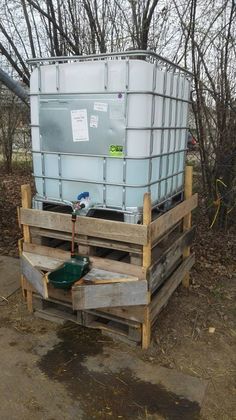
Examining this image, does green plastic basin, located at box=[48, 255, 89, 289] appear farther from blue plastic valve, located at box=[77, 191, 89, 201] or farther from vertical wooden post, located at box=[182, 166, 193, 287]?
vertical wooden post, located at box=[182, 166, 193, 287]

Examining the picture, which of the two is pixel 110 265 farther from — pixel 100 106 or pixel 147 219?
pixel 100 106

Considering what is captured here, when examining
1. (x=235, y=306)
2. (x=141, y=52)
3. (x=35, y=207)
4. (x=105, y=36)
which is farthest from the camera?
(x=105, y=36)

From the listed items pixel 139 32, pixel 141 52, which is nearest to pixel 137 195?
pixel 141 52

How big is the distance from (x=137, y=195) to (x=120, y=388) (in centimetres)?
127

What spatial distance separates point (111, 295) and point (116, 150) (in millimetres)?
1008

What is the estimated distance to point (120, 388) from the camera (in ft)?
8.13

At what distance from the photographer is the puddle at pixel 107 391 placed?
229 cm

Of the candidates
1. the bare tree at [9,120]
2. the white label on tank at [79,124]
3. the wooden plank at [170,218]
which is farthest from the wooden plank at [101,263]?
the bare tree at [9,120]

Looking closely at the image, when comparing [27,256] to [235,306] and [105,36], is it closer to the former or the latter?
[235,306]

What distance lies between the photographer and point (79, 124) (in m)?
2.60

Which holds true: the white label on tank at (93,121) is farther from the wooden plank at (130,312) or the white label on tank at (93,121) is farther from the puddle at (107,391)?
the puddle at (107,391)

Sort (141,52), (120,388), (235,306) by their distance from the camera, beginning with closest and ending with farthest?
(141,52)
(120,388)
(235,306)

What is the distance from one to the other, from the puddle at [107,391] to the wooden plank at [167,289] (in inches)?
18.7

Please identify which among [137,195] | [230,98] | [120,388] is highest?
[230,98]
